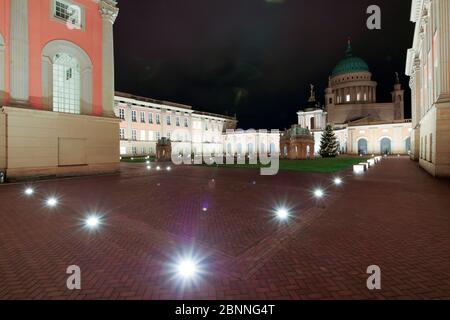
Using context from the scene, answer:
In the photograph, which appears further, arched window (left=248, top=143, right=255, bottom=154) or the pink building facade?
arched window (left=248, top=143, right=255, bottom=154)

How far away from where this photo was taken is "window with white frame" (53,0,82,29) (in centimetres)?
1783

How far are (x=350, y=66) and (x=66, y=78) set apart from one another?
259ft

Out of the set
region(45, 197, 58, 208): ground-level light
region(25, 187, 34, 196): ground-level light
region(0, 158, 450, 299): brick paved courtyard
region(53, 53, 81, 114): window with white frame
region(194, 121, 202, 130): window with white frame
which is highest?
region(194, 121, 202, 130): window with white frame

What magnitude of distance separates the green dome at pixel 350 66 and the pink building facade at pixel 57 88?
240ft

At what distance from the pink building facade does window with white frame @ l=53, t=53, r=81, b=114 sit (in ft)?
0.21

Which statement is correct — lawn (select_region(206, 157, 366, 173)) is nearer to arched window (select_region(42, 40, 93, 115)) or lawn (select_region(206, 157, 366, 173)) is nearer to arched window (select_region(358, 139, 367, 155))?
arched window (select_region(42, 40, 93, 115))

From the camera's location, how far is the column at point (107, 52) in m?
20.4

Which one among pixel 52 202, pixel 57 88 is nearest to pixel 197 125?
pixel 57 88

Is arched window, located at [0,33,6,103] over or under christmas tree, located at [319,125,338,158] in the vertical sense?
over

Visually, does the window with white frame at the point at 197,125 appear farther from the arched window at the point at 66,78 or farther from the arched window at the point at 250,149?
the arched window at the point at 66,78

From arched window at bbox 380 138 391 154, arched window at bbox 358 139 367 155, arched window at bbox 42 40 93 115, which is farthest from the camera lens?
arched window at bbox 358 139 367 155

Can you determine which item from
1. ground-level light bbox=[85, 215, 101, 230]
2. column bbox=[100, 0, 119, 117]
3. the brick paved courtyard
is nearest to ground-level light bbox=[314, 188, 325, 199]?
the brick paved courtyard

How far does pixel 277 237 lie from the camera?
228 inches
